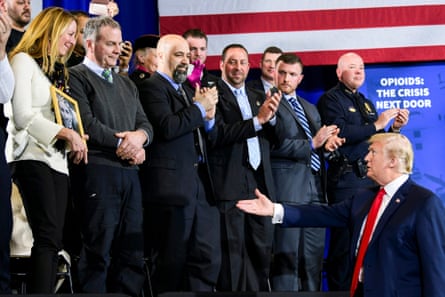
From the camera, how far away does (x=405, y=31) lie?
7.79m

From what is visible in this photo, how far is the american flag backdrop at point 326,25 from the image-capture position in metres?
7.73

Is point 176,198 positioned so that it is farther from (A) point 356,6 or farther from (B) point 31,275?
(A) point 356,6

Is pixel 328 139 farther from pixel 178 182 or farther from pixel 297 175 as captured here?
pixel 178 182

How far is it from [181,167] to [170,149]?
0.13 metres

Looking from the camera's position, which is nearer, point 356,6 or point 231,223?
point 231,223

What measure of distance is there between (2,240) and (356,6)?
4467mm

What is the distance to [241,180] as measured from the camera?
592 centimetres

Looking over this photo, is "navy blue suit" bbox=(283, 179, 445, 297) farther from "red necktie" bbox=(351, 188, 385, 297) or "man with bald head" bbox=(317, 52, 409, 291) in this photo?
"man with bald head" bbox=(317, 52, 409, 291)

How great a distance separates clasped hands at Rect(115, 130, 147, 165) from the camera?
5.12 meters

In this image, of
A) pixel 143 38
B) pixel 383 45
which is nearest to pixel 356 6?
pixel 383 45

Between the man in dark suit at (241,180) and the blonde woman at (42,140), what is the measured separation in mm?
1195

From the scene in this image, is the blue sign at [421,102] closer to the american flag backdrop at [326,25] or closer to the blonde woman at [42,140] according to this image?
the american flag backdrop at [326,25]

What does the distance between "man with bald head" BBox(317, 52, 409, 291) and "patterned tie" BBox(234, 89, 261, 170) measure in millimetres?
768

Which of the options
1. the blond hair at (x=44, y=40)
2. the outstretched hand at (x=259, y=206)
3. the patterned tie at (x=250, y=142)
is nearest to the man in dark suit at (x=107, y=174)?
the blond hair at (x=44, y=40)
